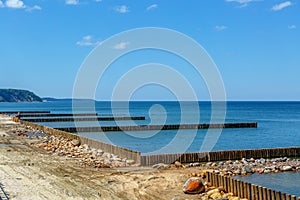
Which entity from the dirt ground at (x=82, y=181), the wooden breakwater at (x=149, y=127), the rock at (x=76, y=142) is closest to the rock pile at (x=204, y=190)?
the dirt ground at (x=82, y=181)

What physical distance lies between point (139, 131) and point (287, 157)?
30.6 meters

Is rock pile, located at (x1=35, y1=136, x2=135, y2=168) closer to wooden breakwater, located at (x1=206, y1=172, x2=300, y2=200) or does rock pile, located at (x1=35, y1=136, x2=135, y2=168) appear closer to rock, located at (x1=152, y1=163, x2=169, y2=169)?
rock, located at (x1=152, y1=163, x2=169, y2=169)

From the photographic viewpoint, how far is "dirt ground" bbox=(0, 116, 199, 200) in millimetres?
16219

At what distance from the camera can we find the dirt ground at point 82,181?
16219 mm

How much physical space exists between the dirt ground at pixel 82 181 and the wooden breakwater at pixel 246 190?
1336 millimetres

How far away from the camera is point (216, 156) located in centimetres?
2792

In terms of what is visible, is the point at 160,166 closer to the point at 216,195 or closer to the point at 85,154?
the point at 216,195

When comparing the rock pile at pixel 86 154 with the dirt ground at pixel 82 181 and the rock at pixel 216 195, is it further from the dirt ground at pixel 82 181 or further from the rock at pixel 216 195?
the rock at pixel 216 195

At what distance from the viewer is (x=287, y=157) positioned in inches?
1211

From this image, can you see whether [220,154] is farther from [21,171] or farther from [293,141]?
[293,141]

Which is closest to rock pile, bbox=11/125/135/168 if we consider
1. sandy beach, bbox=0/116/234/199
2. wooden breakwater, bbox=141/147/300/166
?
sandy beach, bbox=0/116/234/199

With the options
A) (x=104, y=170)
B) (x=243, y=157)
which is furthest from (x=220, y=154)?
(x=104, y=170)

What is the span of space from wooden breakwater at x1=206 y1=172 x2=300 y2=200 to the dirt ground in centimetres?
134

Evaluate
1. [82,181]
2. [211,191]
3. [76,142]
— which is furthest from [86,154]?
[211,191]
